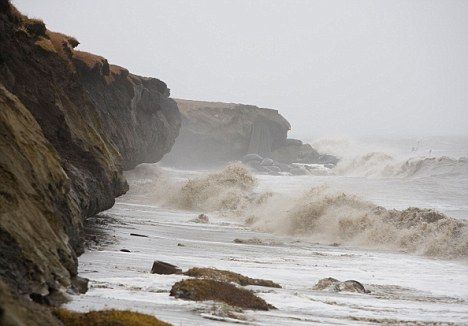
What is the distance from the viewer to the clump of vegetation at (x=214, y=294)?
30.5 ft

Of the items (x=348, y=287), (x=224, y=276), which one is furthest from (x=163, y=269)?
(x=348, y=287)

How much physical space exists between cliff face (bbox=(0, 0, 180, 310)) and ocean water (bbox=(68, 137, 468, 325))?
0.92 metres

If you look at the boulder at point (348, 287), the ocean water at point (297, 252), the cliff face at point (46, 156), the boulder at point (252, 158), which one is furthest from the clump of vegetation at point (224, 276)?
the boulder at point (252, 158)

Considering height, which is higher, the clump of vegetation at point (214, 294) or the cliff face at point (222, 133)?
the cliff face at point (222, 133)

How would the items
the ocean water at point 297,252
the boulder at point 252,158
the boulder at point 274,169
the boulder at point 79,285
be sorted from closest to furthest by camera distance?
the boulder at point 79,285 < the ocean water at point 297,252 < the boulder at point 274,169 < the boulder at point 252,158

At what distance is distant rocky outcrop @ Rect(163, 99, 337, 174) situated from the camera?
301 ft

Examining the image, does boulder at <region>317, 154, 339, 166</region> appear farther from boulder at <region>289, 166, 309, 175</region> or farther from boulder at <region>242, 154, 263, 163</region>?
boulder at <region>242, 154, 263, 163</region>

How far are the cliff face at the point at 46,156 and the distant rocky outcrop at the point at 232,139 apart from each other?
5525 centimetres

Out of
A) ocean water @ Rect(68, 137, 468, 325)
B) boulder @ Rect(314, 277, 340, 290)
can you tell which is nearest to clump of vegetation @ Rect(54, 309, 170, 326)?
ocean water @ Rect(68, 137, 468, 325)

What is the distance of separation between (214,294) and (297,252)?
11.6 meters

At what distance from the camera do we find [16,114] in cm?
909

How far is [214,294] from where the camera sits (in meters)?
9.60

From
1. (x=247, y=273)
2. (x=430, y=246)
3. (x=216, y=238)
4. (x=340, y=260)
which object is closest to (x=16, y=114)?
(x=247, y=273)

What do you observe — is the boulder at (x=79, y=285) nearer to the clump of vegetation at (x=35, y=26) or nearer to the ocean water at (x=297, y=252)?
the ocean water at (x=297, y=252)
